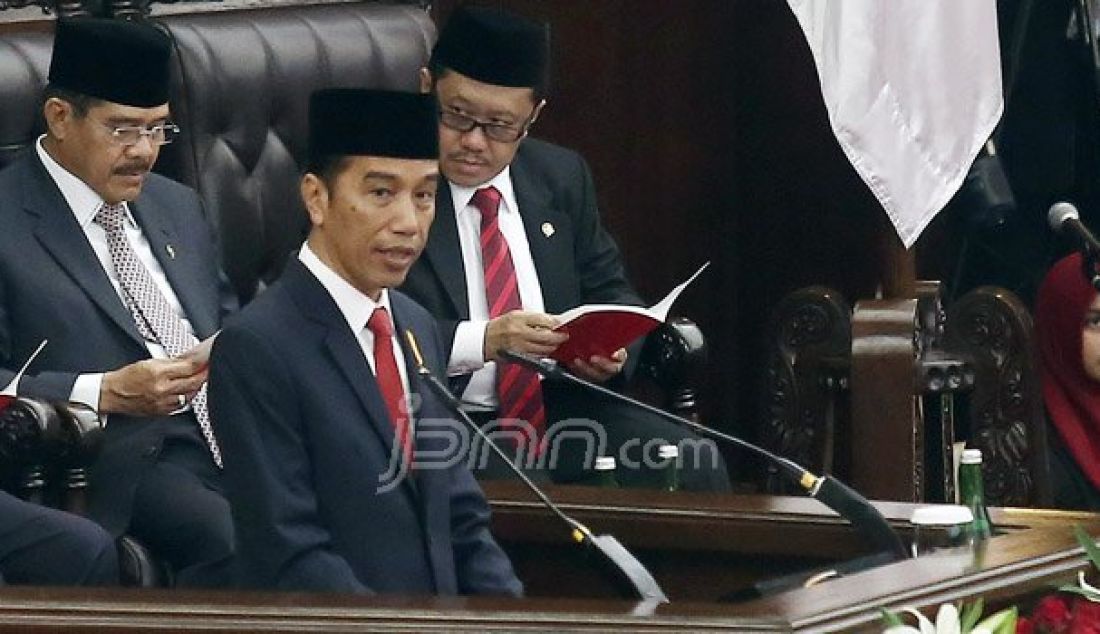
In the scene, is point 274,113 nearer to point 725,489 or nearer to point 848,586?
point 725,489

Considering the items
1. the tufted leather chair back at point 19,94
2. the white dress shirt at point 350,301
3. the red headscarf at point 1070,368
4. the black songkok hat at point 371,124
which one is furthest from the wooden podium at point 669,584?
the red headscarf at point 1070,368

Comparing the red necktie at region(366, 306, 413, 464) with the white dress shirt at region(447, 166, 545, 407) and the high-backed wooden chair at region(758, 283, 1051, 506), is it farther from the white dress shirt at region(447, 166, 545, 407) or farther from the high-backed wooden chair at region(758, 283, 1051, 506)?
the high-backed wooden chair at region(758, 283, 1051, 506)

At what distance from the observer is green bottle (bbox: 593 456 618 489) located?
4.68 metres

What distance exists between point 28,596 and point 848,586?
1005mm

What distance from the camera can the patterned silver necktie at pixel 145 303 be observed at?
192 inches

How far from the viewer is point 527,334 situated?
487 cm

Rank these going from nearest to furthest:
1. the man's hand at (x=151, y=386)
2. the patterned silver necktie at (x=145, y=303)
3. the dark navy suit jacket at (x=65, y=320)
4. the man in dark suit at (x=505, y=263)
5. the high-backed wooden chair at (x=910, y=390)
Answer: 1. the man's hand at (x=151, y=386)
2. the dark navy suit jacket at (x=65, y=320)
3. the patterned silver necktie at (x=145, y=303)
4. the man in dark suit at (x=505, y=263)
5. the high-backed wooden chair at (x=910, y=390)

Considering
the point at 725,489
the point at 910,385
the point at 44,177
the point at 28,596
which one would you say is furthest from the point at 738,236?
the point at 28,596

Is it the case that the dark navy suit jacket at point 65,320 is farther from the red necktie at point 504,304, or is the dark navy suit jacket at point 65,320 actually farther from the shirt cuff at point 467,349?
the red necktie at point 504,304

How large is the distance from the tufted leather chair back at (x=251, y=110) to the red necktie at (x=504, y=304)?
1.17ft

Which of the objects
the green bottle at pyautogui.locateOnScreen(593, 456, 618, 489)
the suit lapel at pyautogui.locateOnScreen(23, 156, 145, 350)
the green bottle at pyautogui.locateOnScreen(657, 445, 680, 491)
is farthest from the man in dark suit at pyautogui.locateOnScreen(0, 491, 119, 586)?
the green bottle at pyautogui.locateOnScreen(657, 445, 680, 491)

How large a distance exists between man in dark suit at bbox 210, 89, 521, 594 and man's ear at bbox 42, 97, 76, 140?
836mm

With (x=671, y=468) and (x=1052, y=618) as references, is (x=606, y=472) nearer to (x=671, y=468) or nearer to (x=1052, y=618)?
(x=671, y=468)

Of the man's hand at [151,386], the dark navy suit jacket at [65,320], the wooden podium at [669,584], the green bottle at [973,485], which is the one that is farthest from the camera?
the dark navy suit jacket at [65,320]
